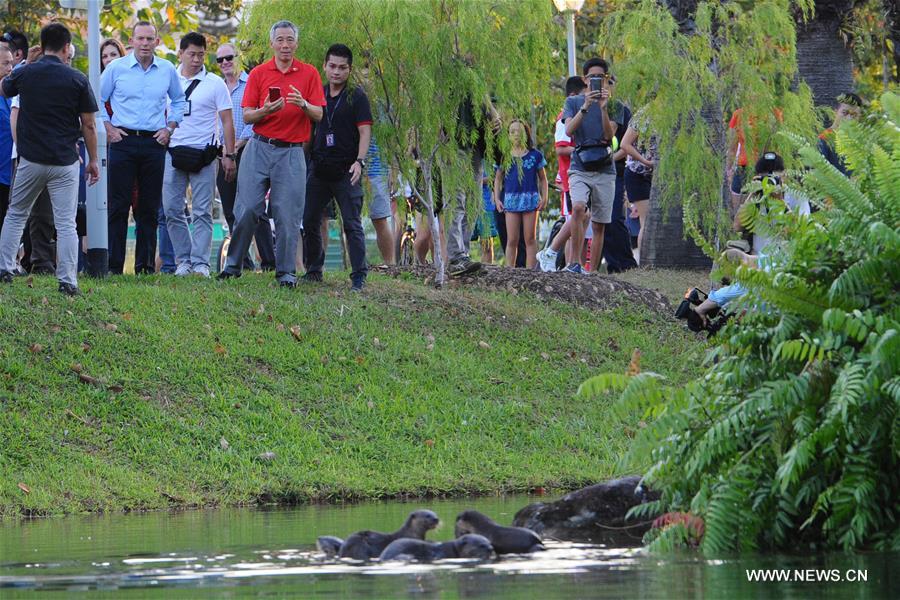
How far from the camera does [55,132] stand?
50.1 ft

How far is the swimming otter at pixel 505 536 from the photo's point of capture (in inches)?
342

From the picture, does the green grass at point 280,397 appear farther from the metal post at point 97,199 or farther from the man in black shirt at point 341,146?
the man in black shirt at point 341,146

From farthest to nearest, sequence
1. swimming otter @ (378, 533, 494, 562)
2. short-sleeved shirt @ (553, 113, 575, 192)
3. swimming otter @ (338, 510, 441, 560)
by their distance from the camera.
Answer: short-sleeved shirt @ (553, 113, 575, 192) → swimming otter @ (338, 510, 441, 560) → swimming otter @ (378, 533, 494, 562)

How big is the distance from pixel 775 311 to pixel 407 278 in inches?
434

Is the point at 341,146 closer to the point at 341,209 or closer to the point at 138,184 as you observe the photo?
the point at 341,209

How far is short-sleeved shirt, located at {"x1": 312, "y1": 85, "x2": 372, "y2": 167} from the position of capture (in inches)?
670

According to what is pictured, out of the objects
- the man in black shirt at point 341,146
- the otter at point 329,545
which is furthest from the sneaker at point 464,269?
the otter at point 329,545

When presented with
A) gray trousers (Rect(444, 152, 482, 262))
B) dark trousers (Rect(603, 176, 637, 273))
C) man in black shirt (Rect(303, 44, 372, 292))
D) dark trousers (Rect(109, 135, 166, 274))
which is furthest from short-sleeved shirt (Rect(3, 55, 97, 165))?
dark trousers (Rect(603, 176, 637, 273))

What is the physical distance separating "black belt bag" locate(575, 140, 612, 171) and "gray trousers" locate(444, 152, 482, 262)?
118 cm

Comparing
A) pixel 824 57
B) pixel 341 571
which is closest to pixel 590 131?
pixel 824 57

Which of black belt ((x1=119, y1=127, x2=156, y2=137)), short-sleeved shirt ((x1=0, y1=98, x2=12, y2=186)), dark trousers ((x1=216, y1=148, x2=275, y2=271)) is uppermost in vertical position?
black belt ((x1=119, y1=127, x2=156, y2=137))

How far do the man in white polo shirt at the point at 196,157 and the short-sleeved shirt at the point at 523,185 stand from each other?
454 cm

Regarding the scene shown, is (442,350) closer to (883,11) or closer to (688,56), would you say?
(688,56)

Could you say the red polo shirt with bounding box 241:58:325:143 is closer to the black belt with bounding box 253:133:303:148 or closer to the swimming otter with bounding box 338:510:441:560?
the black belt with bounding box 253:133:303:148
